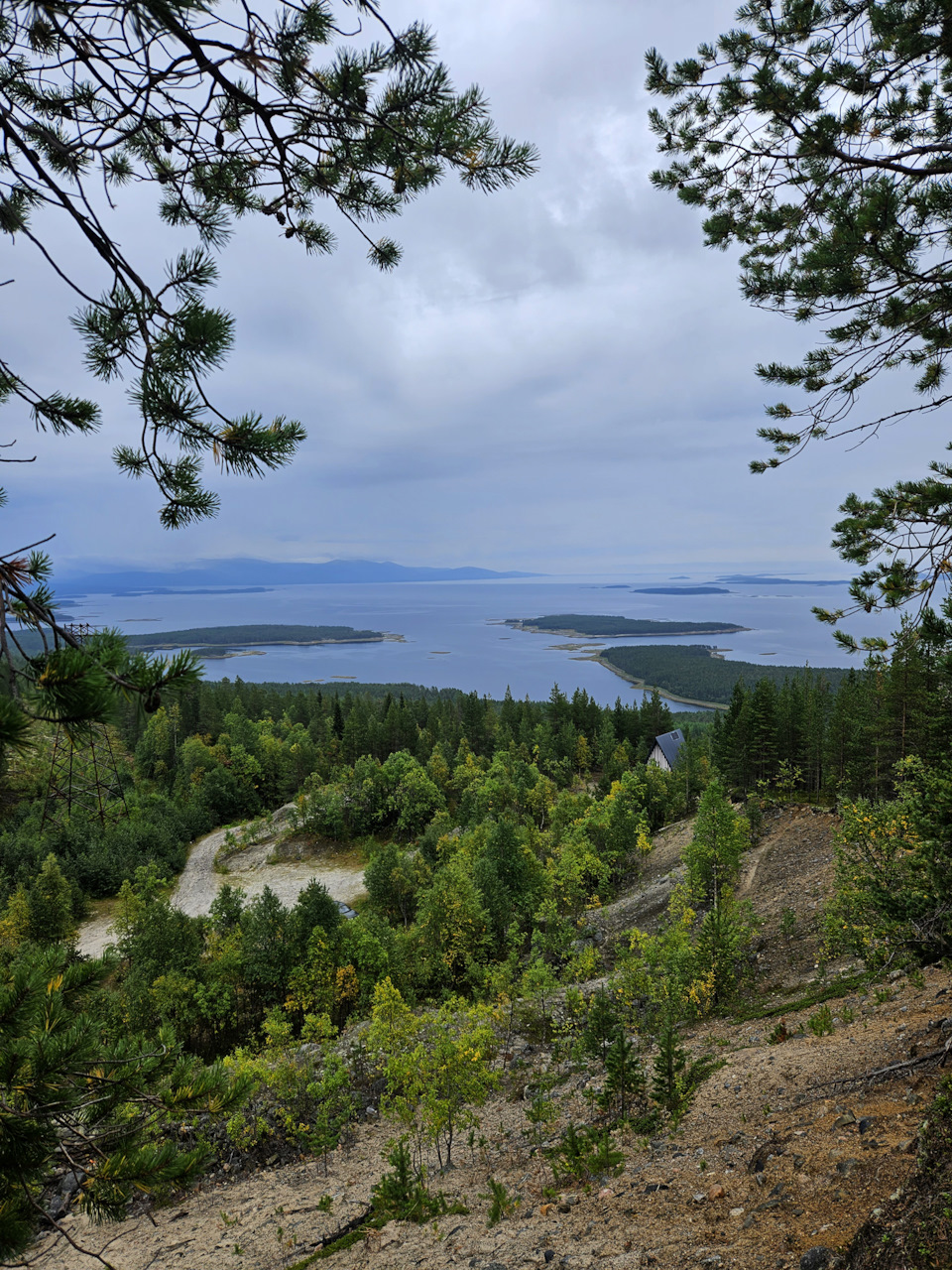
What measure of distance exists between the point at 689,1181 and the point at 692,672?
367 feet

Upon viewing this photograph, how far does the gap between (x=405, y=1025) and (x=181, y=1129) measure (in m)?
5.09

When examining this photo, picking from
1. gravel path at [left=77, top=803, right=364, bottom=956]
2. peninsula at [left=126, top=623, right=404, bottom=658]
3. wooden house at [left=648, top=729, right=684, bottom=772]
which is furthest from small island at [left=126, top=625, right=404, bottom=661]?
wooden house at [left=648, top=729, right=684, bottom=772]

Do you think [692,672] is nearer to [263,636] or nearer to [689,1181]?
[689,1181]

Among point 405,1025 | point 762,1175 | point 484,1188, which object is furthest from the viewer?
point 405,1025

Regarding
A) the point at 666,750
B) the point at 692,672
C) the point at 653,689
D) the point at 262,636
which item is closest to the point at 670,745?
the point at 666,750

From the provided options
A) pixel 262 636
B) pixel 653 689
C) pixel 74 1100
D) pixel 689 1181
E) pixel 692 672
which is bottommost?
pixel 653 689

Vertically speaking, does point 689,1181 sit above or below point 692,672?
below

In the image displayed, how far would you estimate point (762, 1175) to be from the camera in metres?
4.13

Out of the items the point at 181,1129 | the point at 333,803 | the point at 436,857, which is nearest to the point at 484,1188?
the point at 181,1129

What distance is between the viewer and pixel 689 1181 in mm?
Result: 4652

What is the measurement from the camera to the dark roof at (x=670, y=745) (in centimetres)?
4281

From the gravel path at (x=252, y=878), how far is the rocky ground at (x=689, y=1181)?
21452mm

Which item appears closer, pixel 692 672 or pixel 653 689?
pixel 653 689

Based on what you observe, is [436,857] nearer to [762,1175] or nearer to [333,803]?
[333,803]
